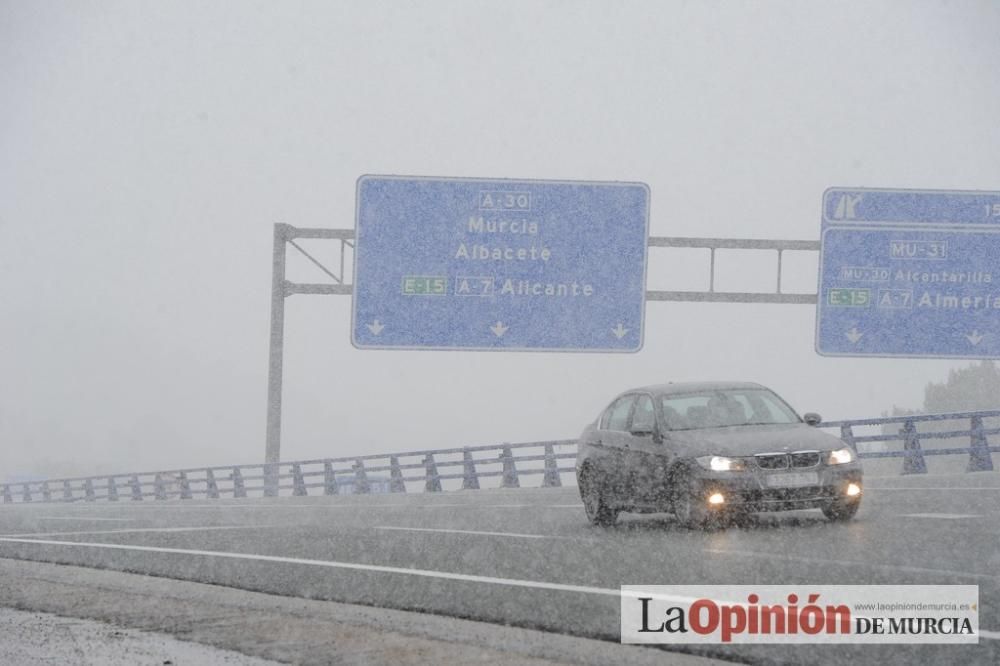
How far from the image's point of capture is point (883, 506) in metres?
18.0

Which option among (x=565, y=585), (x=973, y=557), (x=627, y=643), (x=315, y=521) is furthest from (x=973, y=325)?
(x=627, y=643)

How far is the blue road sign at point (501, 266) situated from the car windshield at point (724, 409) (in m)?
15.6

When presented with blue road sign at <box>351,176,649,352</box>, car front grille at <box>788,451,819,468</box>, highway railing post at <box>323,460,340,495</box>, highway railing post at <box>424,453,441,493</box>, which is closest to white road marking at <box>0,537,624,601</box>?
car front grille at <box>788,451,819,468</box>

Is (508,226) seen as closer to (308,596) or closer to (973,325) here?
(973,325)

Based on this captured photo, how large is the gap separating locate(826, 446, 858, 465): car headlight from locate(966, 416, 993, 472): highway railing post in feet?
40.1

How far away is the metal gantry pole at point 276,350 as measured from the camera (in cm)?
3431

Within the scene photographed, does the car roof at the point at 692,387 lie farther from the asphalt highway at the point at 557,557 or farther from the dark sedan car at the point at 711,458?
the asphalt highway at the point at 557,557

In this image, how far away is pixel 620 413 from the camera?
16.9 meters

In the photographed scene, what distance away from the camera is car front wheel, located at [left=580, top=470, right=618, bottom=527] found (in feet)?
53.7

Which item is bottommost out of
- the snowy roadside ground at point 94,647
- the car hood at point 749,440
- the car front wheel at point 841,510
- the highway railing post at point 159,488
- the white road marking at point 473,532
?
the highway railing post at point 159,488

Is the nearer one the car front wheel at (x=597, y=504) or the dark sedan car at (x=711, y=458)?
the dark sedan car at (x=711, y=458)

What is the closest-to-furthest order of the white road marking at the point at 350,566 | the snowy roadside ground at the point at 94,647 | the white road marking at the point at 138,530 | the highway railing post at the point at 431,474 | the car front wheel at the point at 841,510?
the snowy roadside ground at the point at 94,647 → the white road marking at the point at 350,566 → the car front wheel at the point at 841,510 → the white road marking at the point at 138,530 → the highway railing post at the point at 431,474

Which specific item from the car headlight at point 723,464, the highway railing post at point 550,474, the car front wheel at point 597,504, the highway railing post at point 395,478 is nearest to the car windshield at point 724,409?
the car headlight at point 723,464

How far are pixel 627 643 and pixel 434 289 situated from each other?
2442 cm
